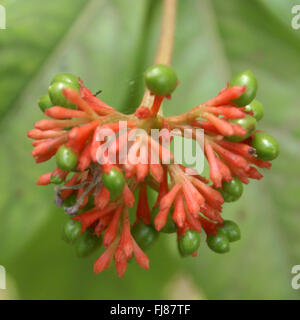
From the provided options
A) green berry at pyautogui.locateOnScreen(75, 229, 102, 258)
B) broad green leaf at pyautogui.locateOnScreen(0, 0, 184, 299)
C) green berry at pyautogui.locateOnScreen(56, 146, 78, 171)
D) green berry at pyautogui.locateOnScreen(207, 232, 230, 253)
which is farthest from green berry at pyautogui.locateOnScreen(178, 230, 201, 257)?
broad green leaf at pyautogui.locateOnScreen(0, 0, 184, 299)

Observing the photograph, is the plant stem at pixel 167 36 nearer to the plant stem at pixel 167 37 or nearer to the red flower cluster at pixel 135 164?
the plant stem at pixel 167 37

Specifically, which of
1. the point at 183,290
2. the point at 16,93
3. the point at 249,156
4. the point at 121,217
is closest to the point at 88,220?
the point at 121,217

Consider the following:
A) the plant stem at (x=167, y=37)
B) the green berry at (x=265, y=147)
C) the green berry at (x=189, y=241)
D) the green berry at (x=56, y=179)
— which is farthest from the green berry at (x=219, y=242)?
the plant stem at (x=167, y=37)

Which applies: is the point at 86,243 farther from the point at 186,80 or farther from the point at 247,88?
the point at 186,80

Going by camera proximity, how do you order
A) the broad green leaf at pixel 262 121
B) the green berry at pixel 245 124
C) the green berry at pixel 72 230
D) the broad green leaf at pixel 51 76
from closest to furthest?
the green berry at pixel 245 124 → the green berry at pixel 72 230 → the broad green leaf at pixel 51 76 → the broad green leaf at pixel 262 121

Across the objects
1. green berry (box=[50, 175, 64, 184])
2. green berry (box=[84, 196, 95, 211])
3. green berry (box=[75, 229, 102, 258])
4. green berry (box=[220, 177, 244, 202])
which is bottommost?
green berry (box=[75, 229, 102, 258])

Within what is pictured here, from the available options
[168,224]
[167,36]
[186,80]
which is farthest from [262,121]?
[168,224]

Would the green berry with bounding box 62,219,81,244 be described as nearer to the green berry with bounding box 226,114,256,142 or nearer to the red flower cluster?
the red flower cluster

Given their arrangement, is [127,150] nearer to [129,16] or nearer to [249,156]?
[249,156]
